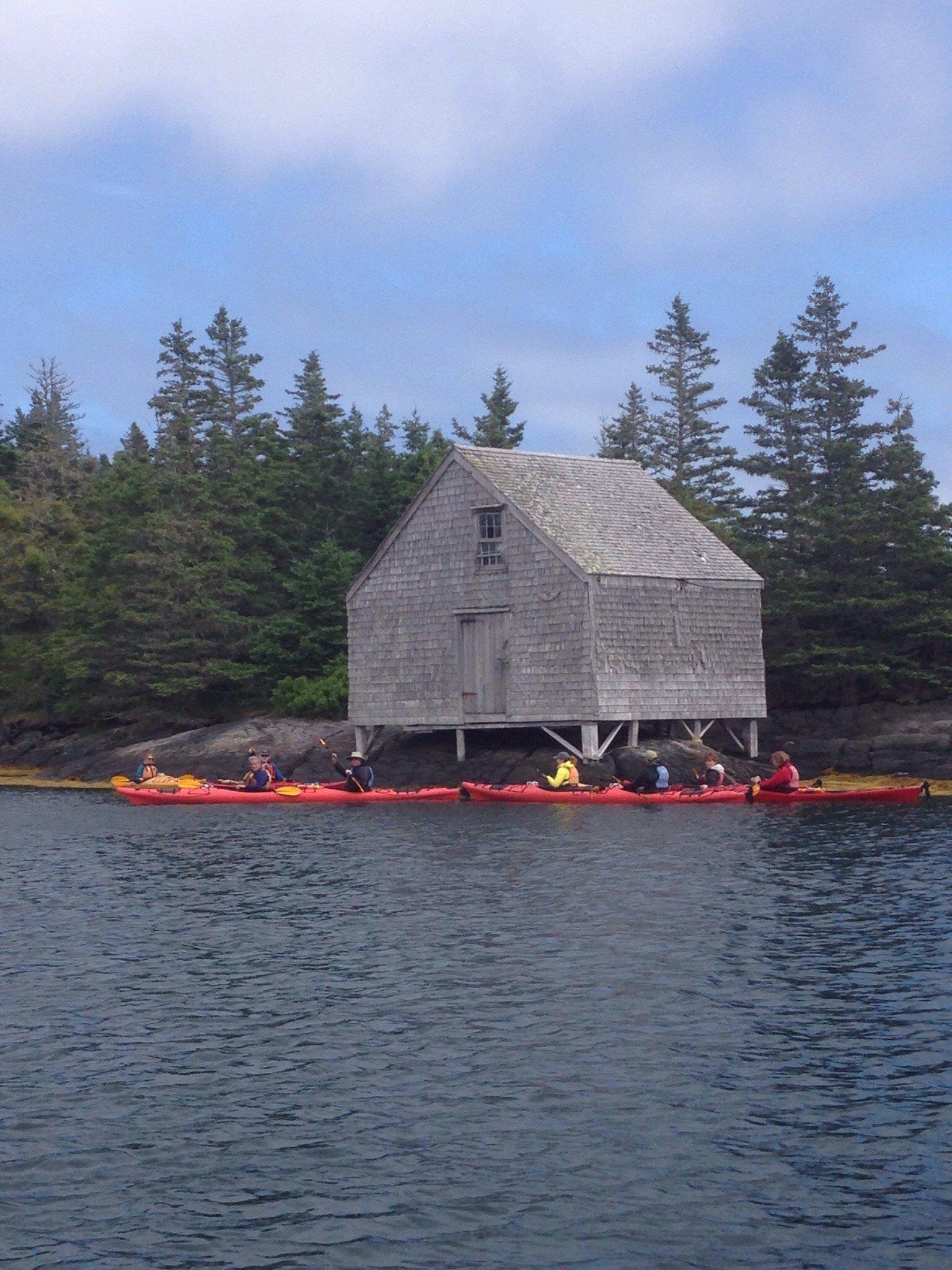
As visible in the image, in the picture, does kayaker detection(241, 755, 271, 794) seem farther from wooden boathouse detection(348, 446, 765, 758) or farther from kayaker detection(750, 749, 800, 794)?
kayaker detection(750, 749, 800, 794)

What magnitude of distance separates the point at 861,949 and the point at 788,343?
45.6m

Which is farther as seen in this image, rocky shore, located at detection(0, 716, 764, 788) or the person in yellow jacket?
rocky shore, located at detection(0, 716, 764, 788)

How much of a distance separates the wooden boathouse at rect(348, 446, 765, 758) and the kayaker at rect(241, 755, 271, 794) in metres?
5.41

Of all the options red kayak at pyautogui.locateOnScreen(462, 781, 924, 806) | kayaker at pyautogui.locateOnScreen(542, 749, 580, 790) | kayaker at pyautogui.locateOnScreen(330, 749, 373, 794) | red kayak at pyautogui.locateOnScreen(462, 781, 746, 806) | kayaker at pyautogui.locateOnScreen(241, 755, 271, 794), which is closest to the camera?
red kayak at pyautogui.locateOnScreen(462, 781, 924, 806)

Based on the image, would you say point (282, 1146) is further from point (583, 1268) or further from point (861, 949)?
point (861, 949)

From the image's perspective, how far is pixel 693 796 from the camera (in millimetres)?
33906

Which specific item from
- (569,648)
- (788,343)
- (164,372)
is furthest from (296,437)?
(569,648)

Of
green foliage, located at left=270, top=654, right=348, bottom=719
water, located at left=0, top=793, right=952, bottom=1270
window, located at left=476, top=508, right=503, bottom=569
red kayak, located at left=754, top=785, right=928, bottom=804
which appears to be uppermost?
window, located at left=476, top=508, right=503, bottom=569

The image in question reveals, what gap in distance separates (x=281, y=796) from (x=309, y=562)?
50.2 ft

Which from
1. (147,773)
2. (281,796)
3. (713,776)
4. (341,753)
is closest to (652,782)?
(713,776)

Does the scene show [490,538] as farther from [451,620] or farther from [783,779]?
[783,779]

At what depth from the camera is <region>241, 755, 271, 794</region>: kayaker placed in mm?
37531

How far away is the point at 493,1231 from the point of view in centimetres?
955

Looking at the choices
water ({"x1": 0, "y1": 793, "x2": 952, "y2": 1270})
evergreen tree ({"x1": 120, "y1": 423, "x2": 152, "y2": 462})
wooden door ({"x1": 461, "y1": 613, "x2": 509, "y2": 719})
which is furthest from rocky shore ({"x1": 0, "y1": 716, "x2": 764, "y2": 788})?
evergreen tree ({"x1": 120, "y1": 423, "x2": 152, "y2": 462})
